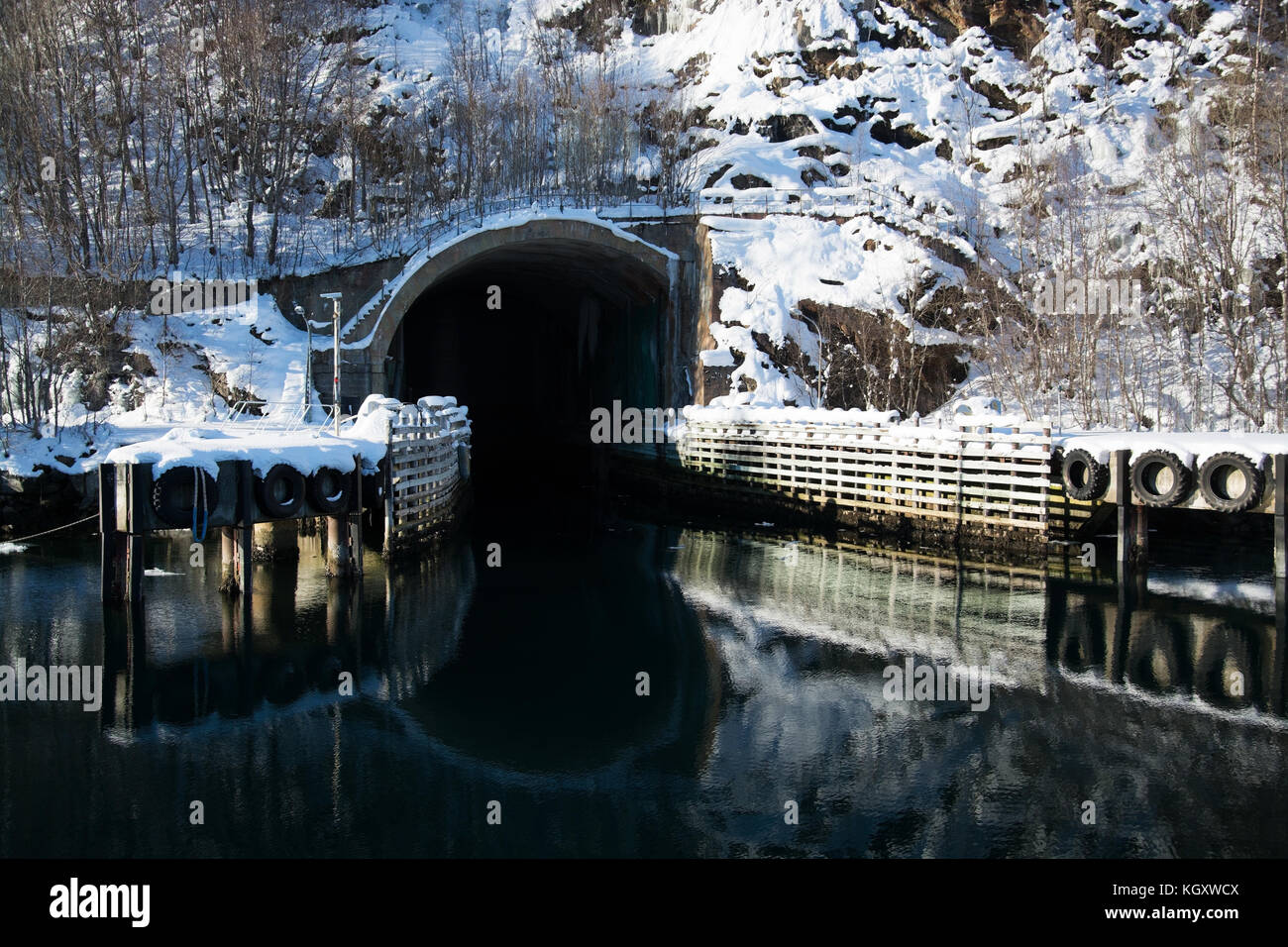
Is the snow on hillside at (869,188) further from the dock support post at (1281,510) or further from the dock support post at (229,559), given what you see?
the dock support post at (1281,510)

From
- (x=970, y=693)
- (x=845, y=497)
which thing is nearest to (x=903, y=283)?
(x=845, y=497)

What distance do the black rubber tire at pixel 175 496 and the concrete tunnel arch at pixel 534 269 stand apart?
64.4 feet

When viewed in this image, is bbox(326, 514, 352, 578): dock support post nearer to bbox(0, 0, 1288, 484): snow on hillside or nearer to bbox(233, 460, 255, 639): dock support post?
bbox(233, 460, 255, 639): dock support post

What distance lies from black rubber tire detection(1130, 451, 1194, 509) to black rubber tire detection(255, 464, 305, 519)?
14.2 meters

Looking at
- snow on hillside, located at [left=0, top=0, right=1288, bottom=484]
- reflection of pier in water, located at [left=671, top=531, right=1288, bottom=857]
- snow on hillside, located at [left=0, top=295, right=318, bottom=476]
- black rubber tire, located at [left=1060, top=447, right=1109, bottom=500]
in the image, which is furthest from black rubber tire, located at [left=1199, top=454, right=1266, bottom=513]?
snow on hillside, located at [left=0, top=295, right=318, bottom=476]

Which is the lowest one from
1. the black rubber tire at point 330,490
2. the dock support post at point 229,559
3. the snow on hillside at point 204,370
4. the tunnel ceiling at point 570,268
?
the dock support post at point 229,559

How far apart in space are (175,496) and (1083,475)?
1575 centimetres

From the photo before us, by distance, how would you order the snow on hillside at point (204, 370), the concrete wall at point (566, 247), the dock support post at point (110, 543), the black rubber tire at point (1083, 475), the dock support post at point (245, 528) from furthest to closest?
the concrete wall at point (566, 247) < the snow on hillside at point (204, 370) < the black rubber tire at point (1083, 475) < the dock support post at point (245, 528) < the dock support post at point (110, 543)

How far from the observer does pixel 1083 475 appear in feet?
64.4

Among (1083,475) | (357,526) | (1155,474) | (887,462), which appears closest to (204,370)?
(357,526)

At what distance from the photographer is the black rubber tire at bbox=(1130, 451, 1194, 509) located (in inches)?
685

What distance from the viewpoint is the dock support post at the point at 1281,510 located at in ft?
53.5

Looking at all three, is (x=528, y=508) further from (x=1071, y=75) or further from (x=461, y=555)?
(x=1071, y=75)

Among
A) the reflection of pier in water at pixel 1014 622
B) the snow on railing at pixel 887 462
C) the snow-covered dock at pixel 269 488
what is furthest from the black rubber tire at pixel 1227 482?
the snow-covered dock at pixel 269 488
